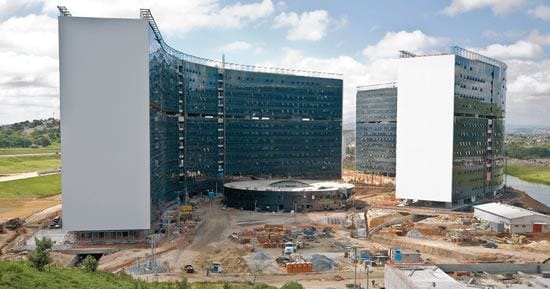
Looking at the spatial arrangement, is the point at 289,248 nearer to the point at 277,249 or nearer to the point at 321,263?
the point at 277,249

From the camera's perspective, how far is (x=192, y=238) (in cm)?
5772

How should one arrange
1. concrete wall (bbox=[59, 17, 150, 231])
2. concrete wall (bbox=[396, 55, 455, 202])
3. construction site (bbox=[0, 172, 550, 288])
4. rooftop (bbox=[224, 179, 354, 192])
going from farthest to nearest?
rooftop (bbox=[224, 179, 354, 192]) → concrete wall (bbox=[396, 55, 455, 202]) → concrete wall (bbox=[59, 17, 150, 231]) → construction site (bbox=[0, 172, 550, 288])

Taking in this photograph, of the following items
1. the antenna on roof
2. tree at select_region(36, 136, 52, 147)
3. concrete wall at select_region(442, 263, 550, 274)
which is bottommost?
concrete wall at select_region(442, 263, 550, 274)

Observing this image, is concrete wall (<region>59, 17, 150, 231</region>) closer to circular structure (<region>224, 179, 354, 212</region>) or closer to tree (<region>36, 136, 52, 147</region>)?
circular structure (<region>224, 179, 354, 212</region>)

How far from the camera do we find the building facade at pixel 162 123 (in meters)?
51.7

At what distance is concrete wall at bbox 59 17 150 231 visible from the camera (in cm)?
5141

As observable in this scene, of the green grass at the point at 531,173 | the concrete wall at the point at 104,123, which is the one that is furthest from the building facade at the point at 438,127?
the green grass at the point at 531,173

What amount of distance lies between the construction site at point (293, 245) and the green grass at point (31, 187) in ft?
67.0

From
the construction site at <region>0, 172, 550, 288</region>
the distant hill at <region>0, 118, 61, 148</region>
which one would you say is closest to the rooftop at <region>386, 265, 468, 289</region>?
the construction site at <region>0, 172, 550, 288</region>

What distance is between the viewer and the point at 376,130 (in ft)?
393

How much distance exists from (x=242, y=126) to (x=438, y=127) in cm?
3484

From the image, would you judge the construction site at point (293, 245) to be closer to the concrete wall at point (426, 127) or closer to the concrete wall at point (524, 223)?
the concrete wall at point (524, 223)

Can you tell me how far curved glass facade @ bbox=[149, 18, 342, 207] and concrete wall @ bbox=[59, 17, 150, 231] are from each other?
47.5 ft

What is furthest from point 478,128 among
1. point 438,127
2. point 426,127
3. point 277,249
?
point 277,249
